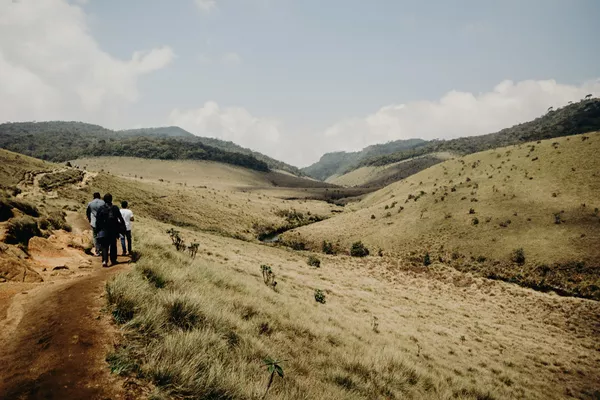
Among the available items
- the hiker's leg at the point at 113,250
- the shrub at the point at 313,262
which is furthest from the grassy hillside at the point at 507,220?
the hiker's leg at the point at 113,250

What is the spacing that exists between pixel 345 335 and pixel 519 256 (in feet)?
86.1

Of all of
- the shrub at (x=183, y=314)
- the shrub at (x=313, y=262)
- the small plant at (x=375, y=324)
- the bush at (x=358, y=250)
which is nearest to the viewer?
the shrub at (x=183, y=314)

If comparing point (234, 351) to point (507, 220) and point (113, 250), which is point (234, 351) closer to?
point (113, 250)

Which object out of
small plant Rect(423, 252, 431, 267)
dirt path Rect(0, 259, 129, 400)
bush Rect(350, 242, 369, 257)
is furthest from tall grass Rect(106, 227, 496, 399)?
bush Rect(350, 242, 369, 257)

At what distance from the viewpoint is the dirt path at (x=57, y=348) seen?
4.07 m

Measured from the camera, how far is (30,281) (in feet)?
27.2

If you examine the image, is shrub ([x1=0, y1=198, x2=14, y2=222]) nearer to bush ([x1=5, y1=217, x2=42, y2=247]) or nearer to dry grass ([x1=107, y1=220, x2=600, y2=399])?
bush ([x1=5, y1=217, x2=42, y2=247])

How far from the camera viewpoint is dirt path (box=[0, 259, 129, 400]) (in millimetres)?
4074

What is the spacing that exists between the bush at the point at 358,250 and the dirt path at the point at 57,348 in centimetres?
3566

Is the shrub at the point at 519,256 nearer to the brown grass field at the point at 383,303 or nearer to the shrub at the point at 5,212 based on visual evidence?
the brown grass field at the point at 383,303

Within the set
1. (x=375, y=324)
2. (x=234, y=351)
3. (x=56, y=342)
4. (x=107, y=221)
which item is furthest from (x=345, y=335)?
(x=107, y=221)

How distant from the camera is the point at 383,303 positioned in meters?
23.0

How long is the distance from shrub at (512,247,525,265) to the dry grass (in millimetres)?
4492

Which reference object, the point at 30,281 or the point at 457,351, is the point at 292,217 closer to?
the point at 457,351
